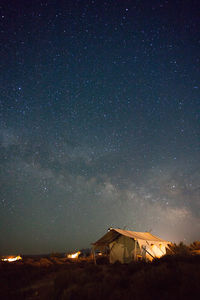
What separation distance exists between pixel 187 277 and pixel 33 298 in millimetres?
5756

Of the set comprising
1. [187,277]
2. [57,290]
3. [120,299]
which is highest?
[187,277]

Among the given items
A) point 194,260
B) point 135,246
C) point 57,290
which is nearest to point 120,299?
point 57,290

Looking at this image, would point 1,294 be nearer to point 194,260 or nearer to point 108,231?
point 194,260

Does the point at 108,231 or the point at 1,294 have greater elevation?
the point at 108,231

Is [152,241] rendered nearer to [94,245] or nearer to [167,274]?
[94,245]

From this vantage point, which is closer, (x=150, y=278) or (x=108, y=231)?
(x=150, y=278)

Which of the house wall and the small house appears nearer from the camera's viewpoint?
the small house

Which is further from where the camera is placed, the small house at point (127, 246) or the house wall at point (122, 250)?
the house wall at point (122, 250)

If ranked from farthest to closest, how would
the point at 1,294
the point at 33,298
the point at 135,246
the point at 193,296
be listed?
the point at 135,246 < the point at 1,294 < the point at 33,298 < the point at 193,296

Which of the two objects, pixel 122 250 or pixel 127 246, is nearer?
pixel 127 246

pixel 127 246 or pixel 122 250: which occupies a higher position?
pixel 127 246

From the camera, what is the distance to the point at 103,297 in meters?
4.71

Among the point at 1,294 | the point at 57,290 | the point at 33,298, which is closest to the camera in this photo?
the point at 57,290

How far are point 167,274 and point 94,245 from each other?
13.1 metres
